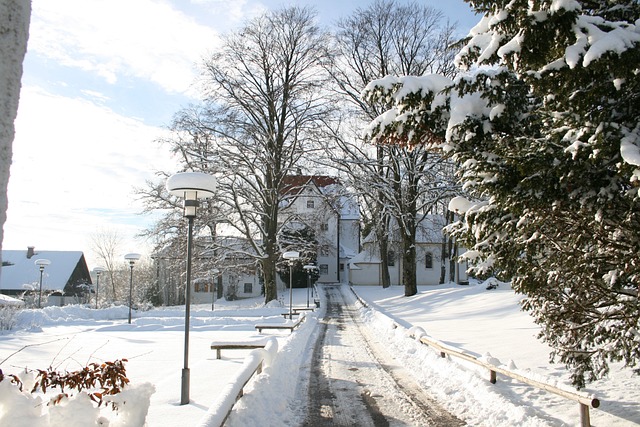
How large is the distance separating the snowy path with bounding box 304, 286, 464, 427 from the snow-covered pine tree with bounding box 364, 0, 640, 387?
2.12 metres

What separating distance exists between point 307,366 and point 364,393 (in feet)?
8.84

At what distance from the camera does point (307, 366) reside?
10.2 metres

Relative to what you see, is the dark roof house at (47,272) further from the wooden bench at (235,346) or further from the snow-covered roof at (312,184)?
the wooden bench at (235,346)

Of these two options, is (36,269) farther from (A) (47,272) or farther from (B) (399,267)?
(B) (399,267)

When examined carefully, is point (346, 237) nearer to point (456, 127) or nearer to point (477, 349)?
point (477, 349)

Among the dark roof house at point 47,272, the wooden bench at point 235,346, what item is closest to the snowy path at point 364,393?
the wooden bench at point 235,346

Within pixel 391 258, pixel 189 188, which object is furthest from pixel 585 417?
pixel 391 258

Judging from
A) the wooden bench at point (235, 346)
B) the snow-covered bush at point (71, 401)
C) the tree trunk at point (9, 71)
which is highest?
the tree trunk at point (9, 71)

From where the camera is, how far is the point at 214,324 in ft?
64.4

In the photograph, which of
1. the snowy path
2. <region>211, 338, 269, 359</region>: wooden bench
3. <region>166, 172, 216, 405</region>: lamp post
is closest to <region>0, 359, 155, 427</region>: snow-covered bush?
the snowy path

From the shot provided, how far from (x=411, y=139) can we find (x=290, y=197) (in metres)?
20.4

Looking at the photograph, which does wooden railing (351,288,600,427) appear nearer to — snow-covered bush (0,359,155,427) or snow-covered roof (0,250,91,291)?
snow-covered bush (0,359,155,427)

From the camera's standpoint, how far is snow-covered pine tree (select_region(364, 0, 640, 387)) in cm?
391

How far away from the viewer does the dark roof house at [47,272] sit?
144 ft
